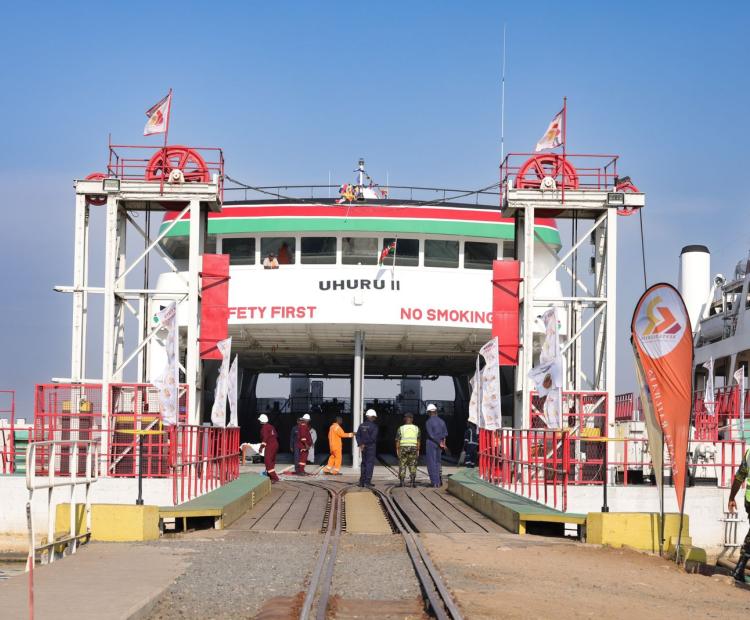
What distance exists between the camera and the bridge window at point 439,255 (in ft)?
107

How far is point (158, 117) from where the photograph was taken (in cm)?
2388

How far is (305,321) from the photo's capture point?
31422 millimetres

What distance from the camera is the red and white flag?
78.0 ft

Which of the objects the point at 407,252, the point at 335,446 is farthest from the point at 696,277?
the point at 335,446

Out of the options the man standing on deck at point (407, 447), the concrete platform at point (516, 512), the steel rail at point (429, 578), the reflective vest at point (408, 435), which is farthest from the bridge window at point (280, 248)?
the steel rail at point (429, 578)

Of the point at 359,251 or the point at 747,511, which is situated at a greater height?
the point at 359,251

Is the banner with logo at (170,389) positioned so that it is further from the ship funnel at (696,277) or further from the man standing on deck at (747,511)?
the ship funnel at (696,277)

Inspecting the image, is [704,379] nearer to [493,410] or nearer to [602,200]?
[602,200]

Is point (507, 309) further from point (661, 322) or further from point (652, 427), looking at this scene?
point (661, 322)

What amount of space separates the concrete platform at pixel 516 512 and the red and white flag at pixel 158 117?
390 inches

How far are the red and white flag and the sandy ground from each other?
509 inches

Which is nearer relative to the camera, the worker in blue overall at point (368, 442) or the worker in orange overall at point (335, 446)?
the worker in blue overall at point (368, 442)

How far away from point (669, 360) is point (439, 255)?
20.9m

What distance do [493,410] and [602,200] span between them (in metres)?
5.90
